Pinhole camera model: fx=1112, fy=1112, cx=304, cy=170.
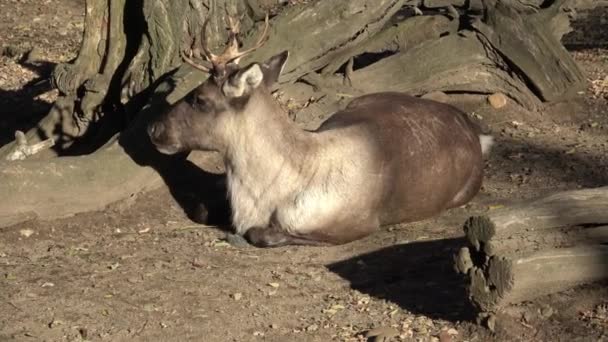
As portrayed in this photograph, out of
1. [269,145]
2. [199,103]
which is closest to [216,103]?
[199,103]

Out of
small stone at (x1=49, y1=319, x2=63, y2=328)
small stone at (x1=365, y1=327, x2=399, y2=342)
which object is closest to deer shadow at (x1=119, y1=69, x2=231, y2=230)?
small stone at (x1=49, y1=319, x2=63, y2=328)

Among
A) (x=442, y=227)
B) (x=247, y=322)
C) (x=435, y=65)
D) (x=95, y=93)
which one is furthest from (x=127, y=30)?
(x=247, y=322)

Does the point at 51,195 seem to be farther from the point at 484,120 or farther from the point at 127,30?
the point at 484,120

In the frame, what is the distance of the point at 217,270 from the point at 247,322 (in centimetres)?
92

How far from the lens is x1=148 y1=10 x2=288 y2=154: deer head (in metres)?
7.73

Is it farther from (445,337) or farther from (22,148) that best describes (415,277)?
(22,148)

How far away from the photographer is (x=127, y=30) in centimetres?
969

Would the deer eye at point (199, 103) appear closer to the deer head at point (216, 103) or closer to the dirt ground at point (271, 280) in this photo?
the deer head at point (216, 103)

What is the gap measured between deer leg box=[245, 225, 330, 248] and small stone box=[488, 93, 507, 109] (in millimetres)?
3181

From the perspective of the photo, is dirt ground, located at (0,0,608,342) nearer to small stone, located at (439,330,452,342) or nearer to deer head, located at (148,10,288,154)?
small stone, located at (439,330,452,342)

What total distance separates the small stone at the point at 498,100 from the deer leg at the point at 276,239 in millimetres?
3181

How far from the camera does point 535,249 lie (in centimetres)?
597

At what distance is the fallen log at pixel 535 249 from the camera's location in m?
5.84

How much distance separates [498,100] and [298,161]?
3.05 meters
